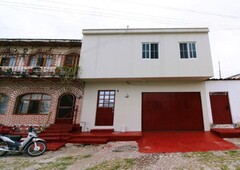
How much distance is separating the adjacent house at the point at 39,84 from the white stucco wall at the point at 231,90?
8587 millimetres

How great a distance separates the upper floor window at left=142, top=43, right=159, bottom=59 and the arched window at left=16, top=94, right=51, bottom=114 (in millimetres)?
7198

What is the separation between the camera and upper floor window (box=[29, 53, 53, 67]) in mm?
9641

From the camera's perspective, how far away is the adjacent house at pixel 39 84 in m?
8.38

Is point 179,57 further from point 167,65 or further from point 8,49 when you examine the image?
point 8,49

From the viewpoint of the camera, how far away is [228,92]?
324 inches

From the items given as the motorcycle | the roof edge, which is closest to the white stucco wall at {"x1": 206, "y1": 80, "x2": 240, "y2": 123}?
the roof edge

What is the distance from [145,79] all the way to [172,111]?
2.74 m

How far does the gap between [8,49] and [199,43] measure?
13.7 metres

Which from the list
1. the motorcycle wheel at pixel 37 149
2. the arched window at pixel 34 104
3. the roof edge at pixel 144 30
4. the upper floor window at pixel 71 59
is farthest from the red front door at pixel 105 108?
the roof edge at pixel 144 30

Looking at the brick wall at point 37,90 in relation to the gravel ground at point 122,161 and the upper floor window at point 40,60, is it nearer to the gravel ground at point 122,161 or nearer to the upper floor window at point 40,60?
the upper floor window at point 40,60

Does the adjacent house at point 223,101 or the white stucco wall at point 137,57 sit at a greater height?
the white stucco wall at point 137,57

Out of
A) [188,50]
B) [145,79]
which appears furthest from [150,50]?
[188,50]

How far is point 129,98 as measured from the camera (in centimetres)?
868

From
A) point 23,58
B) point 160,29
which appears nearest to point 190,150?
point 160,29
